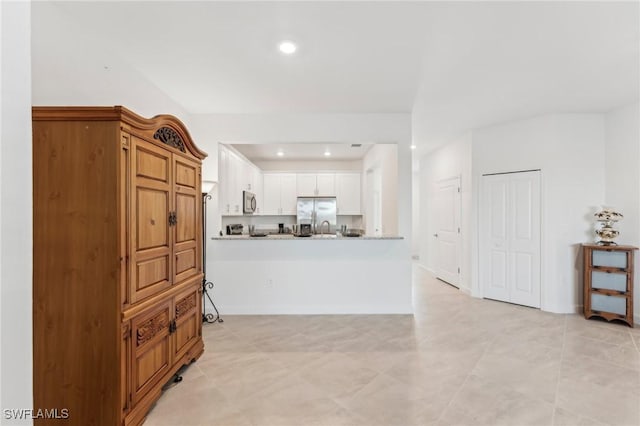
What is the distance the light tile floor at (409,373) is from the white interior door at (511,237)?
749 mm

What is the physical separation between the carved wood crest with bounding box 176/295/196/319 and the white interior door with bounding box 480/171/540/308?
462 cm

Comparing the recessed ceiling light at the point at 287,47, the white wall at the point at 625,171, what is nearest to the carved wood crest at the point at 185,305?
the recessed ceiling light at the point at 287,47

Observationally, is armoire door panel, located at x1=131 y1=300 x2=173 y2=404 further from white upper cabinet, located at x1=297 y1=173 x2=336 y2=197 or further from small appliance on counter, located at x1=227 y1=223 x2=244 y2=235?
white upper cabinet, located at x1=297 y1=173 x2=336 y2=197

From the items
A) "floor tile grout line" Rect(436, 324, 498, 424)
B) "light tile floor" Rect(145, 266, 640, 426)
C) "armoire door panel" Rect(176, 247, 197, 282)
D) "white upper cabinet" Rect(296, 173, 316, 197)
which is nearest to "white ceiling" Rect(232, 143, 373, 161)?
"white upper cabinet" Rect(296, 173, 316, 197)

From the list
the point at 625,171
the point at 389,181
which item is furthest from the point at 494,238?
Result: the point at 389,181

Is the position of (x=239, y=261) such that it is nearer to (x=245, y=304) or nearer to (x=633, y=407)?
(x=245, y=304)

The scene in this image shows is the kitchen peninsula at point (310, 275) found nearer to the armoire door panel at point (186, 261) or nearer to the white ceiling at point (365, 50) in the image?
the armoire door panel at point (186, 261)

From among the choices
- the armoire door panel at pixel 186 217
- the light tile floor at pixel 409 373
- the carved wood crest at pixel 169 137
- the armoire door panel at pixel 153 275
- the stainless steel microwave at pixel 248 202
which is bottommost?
the light tile floor at pixel 409 373

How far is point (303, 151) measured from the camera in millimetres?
6340

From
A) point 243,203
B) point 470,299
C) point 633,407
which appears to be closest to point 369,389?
point 633,407

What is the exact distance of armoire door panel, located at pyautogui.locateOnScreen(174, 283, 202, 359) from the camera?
8.30 ft

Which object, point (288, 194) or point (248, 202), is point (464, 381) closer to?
point (248, 202)

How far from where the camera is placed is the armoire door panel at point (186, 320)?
2.53 m

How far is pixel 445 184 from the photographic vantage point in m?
6.26
